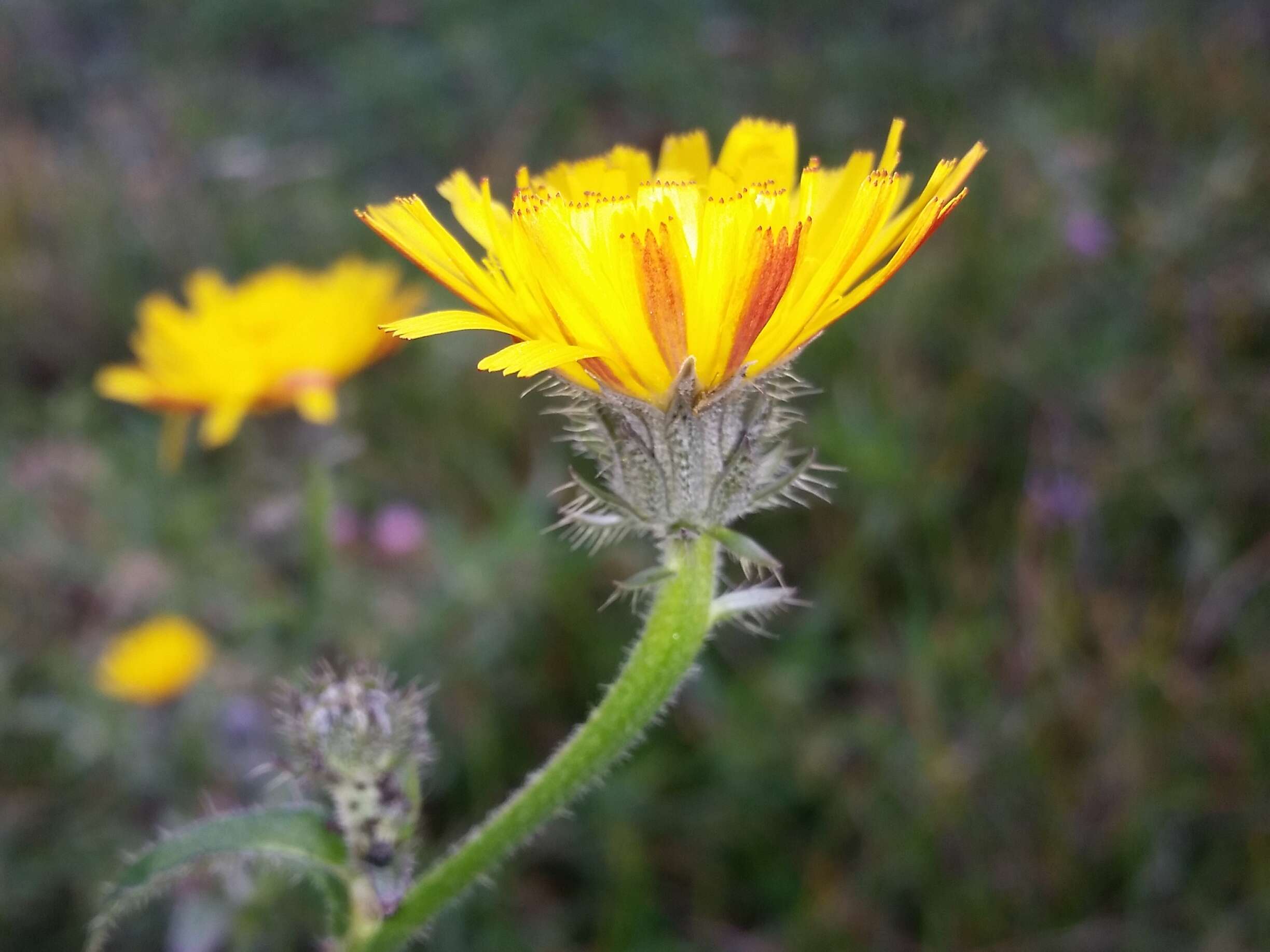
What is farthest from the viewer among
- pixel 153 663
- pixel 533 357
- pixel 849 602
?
pixel 849 602

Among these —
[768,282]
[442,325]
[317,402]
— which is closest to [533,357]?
[442,325]

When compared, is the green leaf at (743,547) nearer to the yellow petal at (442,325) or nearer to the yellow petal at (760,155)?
the yellow petal at (442,325)

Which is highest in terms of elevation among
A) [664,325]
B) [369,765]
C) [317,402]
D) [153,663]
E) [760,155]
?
[760,155]

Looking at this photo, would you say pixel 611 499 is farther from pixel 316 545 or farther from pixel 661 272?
pixel 316 545

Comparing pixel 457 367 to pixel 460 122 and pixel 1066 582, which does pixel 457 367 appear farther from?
pixel 460 122

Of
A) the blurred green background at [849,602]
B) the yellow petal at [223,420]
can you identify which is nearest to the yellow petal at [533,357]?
the blurred green background at [849,602]

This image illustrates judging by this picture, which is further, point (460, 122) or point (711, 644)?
point (460, 122)

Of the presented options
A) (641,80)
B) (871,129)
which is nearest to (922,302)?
(871,129)
